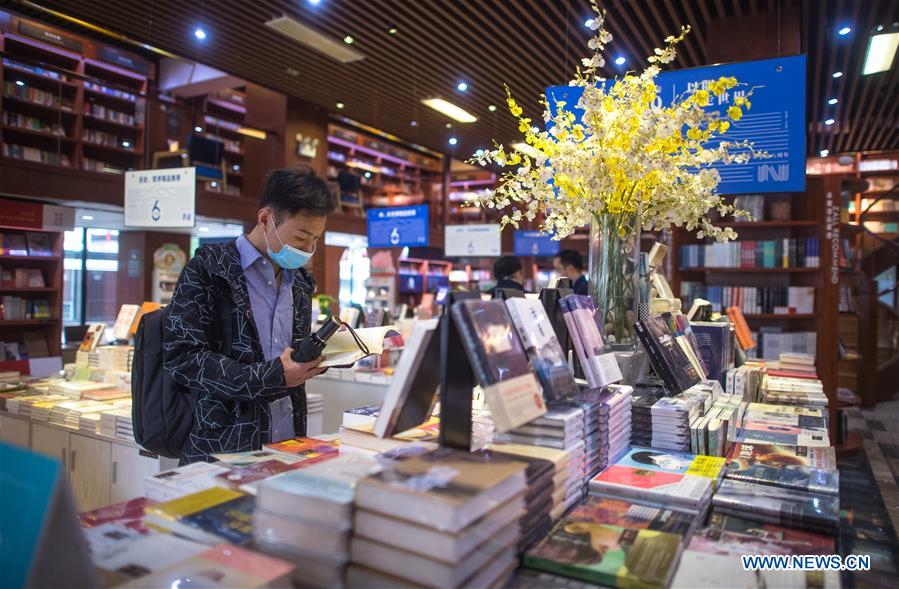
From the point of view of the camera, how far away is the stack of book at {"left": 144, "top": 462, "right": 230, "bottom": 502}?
1297 millimetres

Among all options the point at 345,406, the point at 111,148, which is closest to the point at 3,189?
the point at 111,148

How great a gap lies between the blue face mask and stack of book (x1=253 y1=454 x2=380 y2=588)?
1.08m

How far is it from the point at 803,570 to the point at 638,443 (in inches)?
31.8

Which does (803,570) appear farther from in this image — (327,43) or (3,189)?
(3,189)

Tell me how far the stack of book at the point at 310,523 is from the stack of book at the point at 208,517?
0.07 metres

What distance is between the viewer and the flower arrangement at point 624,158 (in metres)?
2.27

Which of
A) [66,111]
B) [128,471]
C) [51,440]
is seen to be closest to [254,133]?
[66,111]

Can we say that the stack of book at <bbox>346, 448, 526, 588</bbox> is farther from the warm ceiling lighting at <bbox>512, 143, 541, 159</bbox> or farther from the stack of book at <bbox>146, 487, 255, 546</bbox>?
the warm ceiling lighting at <bbox>512, 143, 541, 159</bbox>

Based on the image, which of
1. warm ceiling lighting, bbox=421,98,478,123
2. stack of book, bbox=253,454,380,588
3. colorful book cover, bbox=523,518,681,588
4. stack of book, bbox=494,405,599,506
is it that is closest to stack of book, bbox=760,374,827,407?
stack of book, bbox=494,405,599,506

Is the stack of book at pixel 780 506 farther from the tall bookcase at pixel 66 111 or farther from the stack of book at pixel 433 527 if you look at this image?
the tall bookcase at pixel 66 111

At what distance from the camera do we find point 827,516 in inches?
52.2

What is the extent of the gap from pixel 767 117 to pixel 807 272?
2.69 m

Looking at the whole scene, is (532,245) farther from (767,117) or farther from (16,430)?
(16,430)

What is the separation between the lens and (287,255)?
200 centimetres
